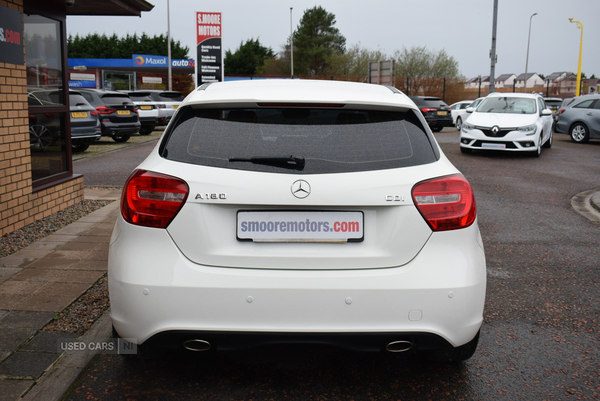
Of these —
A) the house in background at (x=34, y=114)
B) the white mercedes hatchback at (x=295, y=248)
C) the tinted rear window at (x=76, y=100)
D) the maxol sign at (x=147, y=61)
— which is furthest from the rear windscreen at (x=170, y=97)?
the maxol sign at (x=147, y=61)

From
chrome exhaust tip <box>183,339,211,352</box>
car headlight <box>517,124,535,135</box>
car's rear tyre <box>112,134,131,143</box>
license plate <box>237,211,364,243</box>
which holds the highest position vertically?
car headlight <box>517,124,535,135</box>

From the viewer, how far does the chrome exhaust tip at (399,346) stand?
105 inches

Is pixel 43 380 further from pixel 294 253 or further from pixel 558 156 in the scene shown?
pixel 558 156

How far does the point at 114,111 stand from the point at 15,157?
41.5 feet

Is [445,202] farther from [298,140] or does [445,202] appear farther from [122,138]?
[122,138]

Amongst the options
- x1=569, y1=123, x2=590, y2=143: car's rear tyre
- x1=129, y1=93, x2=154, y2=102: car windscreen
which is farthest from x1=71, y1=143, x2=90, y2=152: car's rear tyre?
x1=569, y1=123, x2=590, y2=143: car's rear tyre

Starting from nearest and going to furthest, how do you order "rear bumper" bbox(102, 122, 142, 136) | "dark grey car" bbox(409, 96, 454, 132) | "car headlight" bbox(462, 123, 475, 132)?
"car headlight" bbox(462, 123, 475, 132)
"rear bumper" bbox(102, 122, 142, 136)
"dark grey car" bbox(409, 96, 454, 132)

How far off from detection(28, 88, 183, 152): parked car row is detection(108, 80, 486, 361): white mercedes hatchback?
16.0 feet

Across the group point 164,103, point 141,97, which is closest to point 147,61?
point 164,103

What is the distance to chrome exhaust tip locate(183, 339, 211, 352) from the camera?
2.66 meters

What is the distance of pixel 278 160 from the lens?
2.64 meters

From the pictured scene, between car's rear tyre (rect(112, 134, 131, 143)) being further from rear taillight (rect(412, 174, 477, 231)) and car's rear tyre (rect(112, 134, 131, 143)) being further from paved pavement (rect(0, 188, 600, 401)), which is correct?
rear taillight (rect(412, 174, 477, 231))

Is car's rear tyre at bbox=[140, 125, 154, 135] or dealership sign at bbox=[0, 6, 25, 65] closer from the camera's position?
dealership sign at bbox=[0, 6, 25, 65]

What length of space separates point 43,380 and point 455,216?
2237 millimetres
